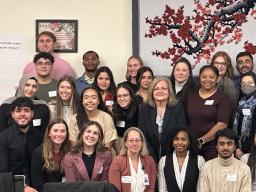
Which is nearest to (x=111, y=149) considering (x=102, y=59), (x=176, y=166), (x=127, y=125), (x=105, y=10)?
(x=127, y=125)

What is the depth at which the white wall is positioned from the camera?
5152 mm

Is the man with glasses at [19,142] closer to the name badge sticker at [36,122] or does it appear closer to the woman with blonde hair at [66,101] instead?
the name badge sticker at [36,122]

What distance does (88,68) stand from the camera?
4934mm

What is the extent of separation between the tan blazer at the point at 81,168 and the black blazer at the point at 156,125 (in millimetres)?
473

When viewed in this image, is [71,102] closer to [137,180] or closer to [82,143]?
[82,143]

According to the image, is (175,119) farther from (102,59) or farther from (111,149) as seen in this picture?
(102,59)

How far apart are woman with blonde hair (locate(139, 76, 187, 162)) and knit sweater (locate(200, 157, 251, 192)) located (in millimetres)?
415

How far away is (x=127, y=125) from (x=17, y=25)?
1883 millimetres

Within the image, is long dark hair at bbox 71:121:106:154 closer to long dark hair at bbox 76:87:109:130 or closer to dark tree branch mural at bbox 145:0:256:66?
long dark hair at bbox 76:87:109:130

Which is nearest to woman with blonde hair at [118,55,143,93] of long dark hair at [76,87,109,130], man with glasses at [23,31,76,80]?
long dark hair at [76,87,109,130]

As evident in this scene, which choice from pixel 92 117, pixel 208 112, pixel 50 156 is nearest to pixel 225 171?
pixel 208 112

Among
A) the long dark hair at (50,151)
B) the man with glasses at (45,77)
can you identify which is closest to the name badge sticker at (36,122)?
the long dark hair at (50,151)

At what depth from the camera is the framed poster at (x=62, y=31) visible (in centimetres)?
514

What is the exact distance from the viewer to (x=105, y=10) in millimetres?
5160
